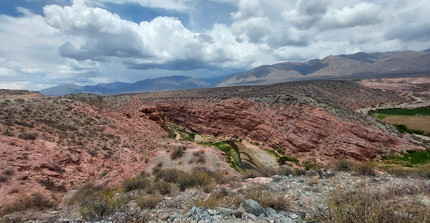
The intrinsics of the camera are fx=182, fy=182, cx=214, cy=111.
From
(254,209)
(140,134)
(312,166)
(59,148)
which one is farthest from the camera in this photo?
(140,134)

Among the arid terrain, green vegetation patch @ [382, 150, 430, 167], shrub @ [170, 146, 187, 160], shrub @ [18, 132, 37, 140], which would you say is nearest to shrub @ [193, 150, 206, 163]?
the arid terrain

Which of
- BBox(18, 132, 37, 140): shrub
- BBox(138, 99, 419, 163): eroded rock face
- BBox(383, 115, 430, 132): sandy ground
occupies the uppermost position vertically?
BBox(18, 132, 37, 140): shrub

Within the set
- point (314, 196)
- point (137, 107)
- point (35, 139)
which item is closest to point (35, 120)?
point (35, 139)

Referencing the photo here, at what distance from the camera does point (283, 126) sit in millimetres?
28688

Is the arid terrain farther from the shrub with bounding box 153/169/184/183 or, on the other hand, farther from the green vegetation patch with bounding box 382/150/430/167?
the green vegetation patch with bounding box 382/150/430/167

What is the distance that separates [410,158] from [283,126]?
13.8 m

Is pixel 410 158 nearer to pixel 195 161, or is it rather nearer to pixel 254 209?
pixel 195 161

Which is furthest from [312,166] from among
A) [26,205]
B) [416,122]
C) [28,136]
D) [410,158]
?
[416,122]

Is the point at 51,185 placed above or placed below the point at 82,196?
below

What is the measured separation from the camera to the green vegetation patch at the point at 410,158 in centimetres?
1766

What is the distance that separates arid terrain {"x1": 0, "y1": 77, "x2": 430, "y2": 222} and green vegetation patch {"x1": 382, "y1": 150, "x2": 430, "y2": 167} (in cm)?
29

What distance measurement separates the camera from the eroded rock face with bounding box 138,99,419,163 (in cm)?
2108

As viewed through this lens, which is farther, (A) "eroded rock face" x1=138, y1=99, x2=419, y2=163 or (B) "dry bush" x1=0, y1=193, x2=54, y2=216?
(A) "eroded rock face" x1=138, y1=99, x2=419, y2=163

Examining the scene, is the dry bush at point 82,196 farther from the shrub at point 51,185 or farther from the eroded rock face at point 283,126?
the eroded rock face at point 283,126
